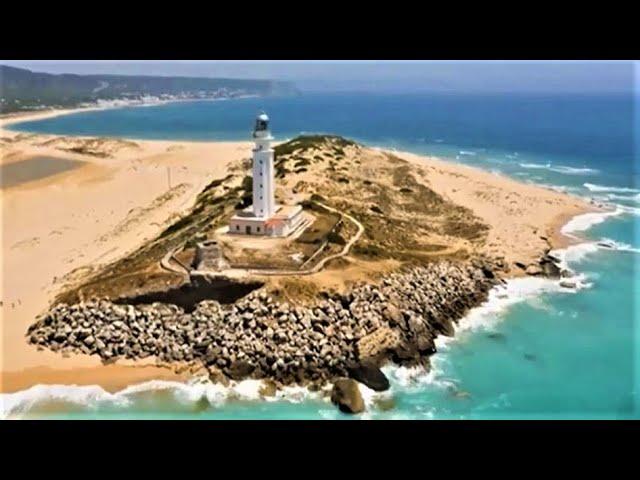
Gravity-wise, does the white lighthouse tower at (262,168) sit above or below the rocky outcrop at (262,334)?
above

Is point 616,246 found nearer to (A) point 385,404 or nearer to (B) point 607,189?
(B) point 607,189

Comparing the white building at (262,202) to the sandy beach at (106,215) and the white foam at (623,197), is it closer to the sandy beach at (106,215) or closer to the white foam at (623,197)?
the sandy beach at (106,215)

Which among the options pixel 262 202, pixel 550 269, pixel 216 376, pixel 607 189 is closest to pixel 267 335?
pixel 216 376

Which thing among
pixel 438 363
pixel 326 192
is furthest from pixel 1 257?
pixel 438 363

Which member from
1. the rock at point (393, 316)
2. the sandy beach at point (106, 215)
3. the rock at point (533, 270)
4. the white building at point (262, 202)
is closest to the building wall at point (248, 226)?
the white building at point (262, 202)

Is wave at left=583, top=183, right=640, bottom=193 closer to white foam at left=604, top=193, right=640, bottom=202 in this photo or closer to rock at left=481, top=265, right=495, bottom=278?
white foam at left=604, top=193, right=640, bottom=202

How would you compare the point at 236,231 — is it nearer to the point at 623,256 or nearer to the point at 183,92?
the point at 623,256
